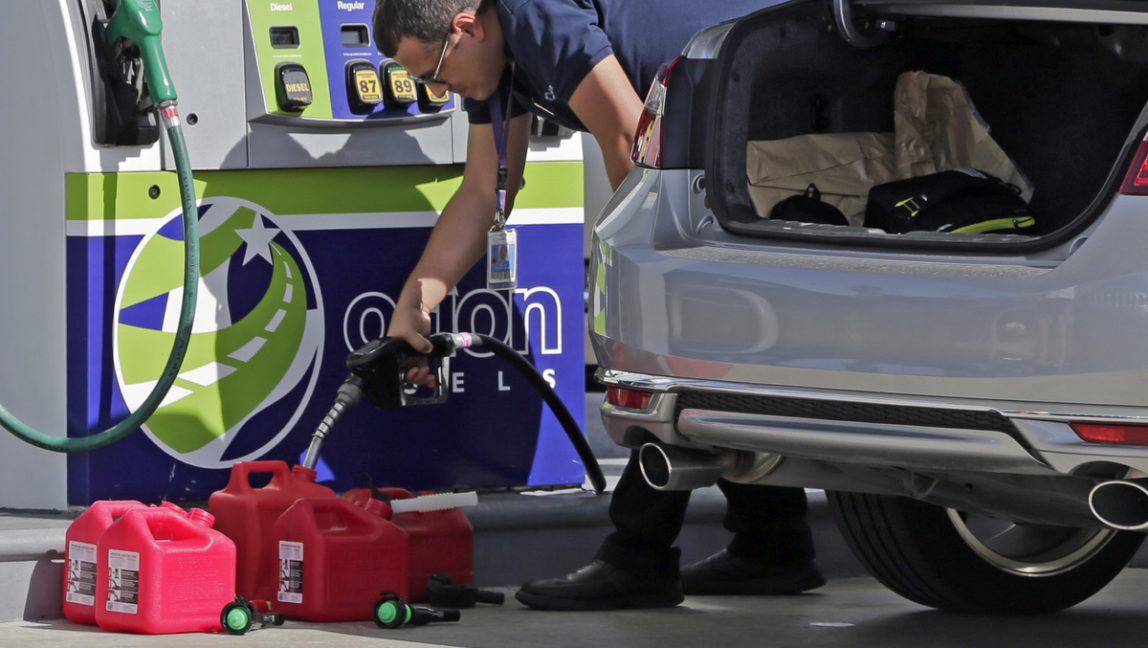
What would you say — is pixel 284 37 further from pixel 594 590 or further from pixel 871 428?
pixel 871 428

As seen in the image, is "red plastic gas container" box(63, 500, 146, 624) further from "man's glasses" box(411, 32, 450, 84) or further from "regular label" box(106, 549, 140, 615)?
"man's glasses" box(411, 32, 450, 84)

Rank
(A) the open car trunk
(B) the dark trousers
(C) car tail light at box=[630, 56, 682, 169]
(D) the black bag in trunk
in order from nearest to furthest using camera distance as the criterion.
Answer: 1. (D) the black bag in trunk
2. (A) the open car trunk
3. (C) car tail light at box=[630, 56, 682, 169]
4. (B) the dark trousers

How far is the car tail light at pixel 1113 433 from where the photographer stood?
2738 millimetres

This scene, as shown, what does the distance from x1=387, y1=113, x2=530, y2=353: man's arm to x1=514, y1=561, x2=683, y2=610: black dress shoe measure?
2.34 ft

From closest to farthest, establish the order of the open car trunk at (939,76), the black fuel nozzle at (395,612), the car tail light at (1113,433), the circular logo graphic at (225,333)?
1. the car tail light at (1113,433)
2. the open car trunk at (939,76)
3. the black fuel nozzle at (395,612)
4. the circular logo graphic at (225,333)

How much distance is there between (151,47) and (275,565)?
4.28 feet

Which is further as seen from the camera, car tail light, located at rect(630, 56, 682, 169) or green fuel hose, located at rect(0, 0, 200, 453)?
green fuel hose, located at rect(0, 0, 200, 453)

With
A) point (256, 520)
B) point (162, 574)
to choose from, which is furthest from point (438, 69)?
point (162, 574)

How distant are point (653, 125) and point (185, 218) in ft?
4.36

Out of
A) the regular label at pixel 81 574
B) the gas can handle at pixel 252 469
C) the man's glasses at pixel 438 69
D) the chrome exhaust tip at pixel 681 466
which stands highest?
the man's glasses at pixel 438 69

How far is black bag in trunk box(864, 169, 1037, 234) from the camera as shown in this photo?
3.24 metres

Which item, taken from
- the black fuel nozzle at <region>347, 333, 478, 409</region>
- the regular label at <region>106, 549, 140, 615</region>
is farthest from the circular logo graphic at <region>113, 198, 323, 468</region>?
the regular label at <region>106, 549, 140, 615</region>

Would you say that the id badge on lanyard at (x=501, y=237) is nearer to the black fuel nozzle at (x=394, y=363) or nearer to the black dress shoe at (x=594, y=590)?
the black fuel nozzle at (x=394, y=363)

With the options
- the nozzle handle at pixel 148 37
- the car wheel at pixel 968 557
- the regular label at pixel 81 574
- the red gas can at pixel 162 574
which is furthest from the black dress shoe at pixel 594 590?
the nozzle handle at pixel 148 37
